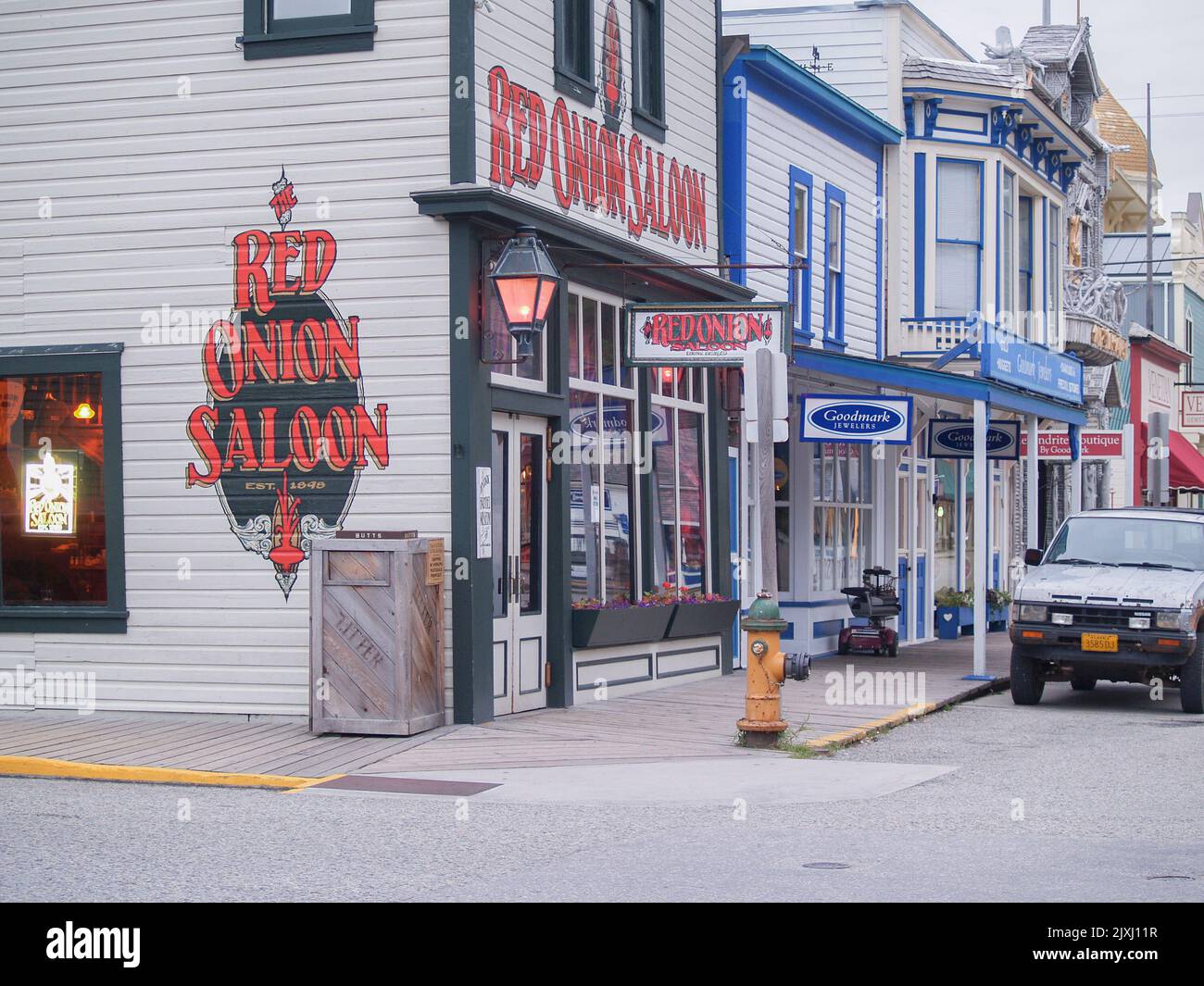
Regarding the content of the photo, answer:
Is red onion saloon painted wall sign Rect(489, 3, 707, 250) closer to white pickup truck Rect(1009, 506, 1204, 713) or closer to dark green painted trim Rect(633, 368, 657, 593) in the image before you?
dark green painted trim Rect(633, 368, 657, 593)

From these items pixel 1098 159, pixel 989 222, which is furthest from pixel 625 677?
pixel 1098 159

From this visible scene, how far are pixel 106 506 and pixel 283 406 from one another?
1863 millimetres

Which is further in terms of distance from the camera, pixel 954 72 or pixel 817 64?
pixel 817 64

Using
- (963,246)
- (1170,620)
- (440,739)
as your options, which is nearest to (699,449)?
(1170,620)

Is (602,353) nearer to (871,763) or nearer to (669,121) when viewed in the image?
(669,121)

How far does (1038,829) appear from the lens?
9.03 m

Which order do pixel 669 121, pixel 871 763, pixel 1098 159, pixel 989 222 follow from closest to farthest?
pixel 871 763
pixel 669 121
pixel 989 222
pixel 1098 159

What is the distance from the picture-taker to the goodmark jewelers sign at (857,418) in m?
17.5

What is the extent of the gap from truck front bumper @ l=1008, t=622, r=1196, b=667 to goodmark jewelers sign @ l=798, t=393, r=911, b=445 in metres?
2.83

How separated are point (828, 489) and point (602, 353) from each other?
6482mm

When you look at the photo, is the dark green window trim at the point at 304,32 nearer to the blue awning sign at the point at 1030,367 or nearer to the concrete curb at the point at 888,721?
the concrete curb at the point at 888,721

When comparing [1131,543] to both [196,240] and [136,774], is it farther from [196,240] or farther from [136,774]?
[136,774]

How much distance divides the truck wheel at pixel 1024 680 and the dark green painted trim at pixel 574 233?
15.7ft

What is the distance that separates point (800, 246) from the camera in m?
20.5
